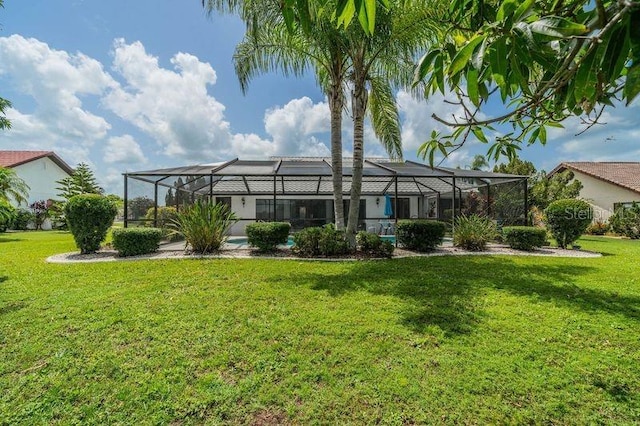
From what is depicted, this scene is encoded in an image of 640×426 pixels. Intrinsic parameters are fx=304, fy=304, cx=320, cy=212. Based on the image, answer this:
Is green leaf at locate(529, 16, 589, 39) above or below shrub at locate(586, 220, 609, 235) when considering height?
above

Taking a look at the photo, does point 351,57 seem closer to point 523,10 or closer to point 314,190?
point 523,10

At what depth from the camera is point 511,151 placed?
297 centimetres

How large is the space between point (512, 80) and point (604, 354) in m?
3.88

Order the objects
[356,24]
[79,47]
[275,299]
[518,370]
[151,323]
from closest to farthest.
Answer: [518,370] < [151,323] < [275,299] < [356,24] < [79,47]

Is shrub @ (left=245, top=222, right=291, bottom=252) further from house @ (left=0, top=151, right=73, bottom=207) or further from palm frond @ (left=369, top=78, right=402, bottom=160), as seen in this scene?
house @ (left=0, top=151, right=73, bottom=207)

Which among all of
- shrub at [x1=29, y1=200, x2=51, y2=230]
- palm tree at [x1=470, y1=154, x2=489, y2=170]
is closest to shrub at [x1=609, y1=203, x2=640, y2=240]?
→ palm tree at [x1=470, y1=154, x2=489, y2=170]

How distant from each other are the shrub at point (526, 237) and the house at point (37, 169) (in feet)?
115

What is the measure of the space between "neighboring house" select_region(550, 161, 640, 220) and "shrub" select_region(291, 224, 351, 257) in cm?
2147

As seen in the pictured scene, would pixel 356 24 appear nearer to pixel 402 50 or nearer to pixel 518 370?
pixel 402 50

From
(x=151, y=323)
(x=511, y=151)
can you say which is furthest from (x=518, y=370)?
(x=151, y=323)

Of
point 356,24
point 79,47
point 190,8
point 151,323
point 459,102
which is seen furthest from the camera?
point 79,47

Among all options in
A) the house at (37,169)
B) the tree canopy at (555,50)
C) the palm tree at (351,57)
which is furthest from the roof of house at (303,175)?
the house at (37,169)

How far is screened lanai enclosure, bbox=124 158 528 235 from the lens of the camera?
1222cm

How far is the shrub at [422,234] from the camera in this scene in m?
10.4
